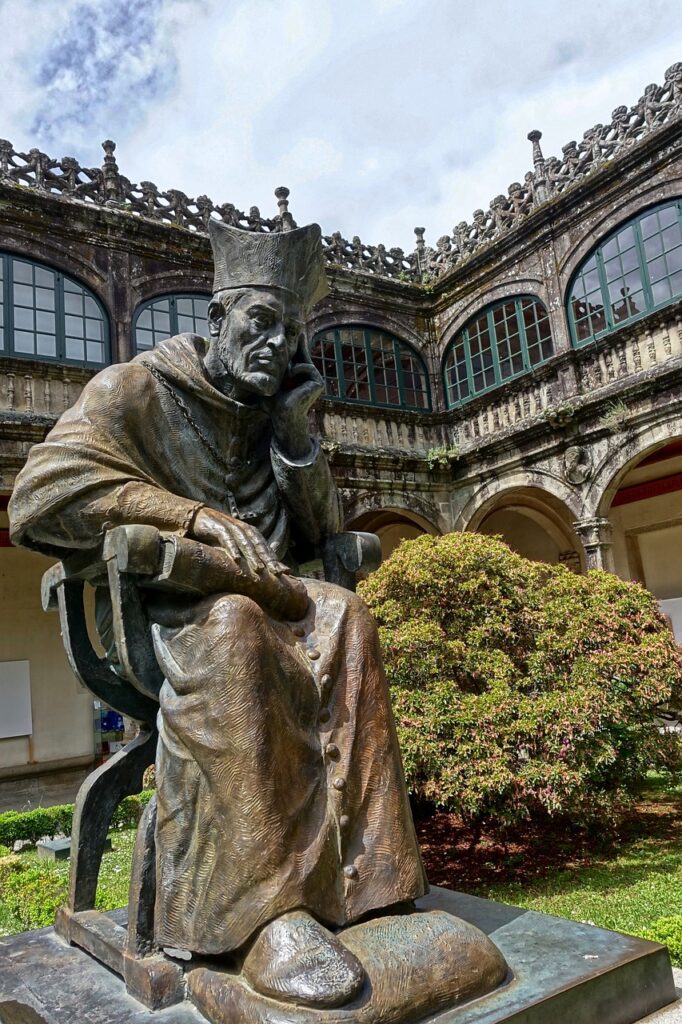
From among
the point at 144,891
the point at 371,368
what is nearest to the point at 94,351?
the point at 371,368

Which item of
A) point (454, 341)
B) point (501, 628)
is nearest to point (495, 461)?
point (454, 341)

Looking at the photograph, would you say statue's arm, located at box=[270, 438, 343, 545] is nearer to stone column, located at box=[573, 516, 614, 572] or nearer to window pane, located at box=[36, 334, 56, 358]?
window pane, located at box=[36, 334, 56, 358]

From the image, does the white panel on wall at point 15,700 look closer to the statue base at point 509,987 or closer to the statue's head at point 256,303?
the statue base at point 509,987

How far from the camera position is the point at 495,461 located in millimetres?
12633

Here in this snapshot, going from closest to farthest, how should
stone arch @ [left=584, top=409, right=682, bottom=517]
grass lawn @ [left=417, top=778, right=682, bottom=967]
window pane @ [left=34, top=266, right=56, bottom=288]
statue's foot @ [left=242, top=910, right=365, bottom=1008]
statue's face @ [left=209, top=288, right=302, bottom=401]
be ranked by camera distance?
statue's foot @ [left=242, top=910, right=365, bottom=1008] < statue's face @ [left=209, top=288, right=302, bottom=401] < grass lawn @ [left=417, top=778, right=682, bottom=967] < stone arch @ [left=584, top=409, right=682, bottom=517] < window pane @ [left=34, top=266, right=56, bottom=288]

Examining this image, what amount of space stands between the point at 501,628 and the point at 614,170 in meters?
8.58

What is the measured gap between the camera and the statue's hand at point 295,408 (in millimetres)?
2658

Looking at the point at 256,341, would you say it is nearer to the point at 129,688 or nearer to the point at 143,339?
the point at 129,688

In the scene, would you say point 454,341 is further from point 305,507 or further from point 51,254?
point 305,507

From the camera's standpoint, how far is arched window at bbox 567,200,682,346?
10.7 m

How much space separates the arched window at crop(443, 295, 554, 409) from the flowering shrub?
22.9 feet

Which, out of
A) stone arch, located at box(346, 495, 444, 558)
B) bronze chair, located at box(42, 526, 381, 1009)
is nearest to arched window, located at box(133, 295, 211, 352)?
stone arch, located at box(346, 495, 444, 558)

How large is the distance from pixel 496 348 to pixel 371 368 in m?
2.23

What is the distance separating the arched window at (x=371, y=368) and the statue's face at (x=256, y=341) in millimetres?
10429
